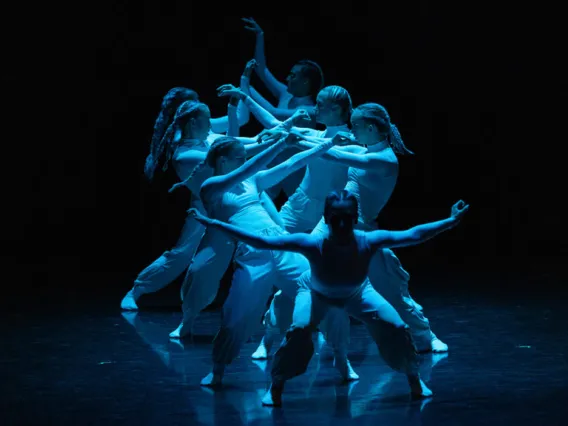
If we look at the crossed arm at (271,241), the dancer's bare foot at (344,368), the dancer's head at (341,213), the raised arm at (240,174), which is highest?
the raised arm at (240,174)

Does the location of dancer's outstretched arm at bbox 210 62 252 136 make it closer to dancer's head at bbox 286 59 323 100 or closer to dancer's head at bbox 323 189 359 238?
dancer's head at bbox 286 59 323 100

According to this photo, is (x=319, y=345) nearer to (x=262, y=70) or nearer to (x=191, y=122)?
(x=191, y=122)

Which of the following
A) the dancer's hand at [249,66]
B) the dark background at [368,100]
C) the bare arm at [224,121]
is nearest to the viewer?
the dancer's hand at [249,66]

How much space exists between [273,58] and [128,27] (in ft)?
4.03

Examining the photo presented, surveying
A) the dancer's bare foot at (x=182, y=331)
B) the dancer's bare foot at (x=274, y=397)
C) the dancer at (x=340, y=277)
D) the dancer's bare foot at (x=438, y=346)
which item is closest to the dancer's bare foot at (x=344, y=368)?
the dancer at (x=340, y=277)

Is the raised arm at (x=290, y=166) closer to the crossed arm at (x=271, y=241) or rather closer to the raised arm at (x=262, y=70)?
the crossed arm at (x=271, y=241)

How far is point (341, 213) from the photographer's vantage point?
16.1 feet

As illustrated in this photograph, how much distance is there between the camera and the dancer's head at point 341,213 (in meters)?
4.91

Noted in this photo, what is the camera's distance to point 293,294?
5.58m

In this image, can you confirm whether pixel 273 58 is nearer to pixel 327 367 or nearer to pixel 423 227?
pixel 327 367

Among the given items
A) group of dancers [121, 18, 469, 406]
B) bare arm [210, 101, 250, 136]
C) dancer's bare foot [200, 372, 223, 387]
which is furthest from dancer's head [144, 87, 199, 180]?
dancer's bare foot [200, 372, 223, 387]

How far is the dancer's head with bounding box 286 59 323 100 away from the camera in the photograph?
7.18 meters

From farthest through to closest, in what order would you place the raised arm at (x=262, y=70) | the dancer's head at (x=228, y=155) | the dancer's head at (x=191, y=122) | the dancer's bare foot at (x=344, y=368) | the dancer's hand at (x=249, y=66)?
the raised arm at (x=262, y=70) < the dancer's hand at (x=249, y=66) < the dancer's head at (x=191, y=122) < the dancer's head at (x=228, y=155) < the dancer's bare foot at (x=344, y=368)

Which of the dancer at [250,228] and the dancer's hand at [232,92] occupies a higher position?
the dancer's hand at [232,92]
